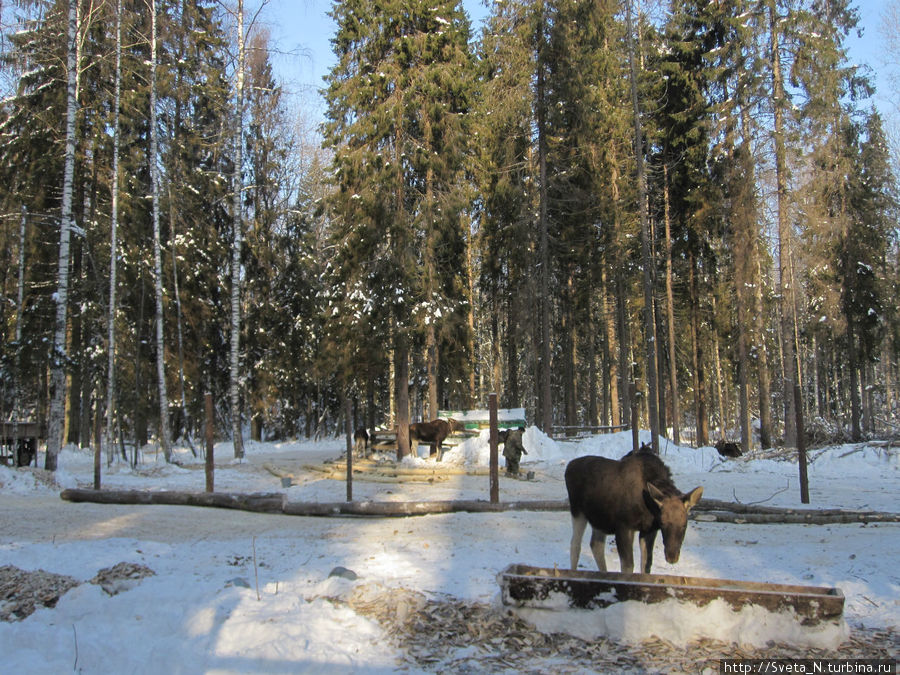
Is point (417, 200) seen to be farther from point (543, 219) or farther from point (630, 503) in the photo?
point (630, 503)

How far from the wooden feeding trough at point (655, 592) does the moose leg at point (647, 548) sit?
0.45m

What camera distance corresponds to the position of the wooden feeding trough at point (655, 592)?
200 inches

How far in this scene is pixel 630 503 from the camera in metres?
5.99

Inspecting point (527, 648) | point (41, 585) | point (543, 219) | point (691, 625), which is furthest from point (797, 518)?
point (543, 219)

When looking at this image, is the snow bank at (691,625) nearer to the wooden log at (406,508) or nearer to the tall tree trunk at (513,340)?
the wooden log at (406,508)

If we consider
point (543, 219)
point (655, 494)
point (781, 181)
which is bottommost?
point (655, 494)

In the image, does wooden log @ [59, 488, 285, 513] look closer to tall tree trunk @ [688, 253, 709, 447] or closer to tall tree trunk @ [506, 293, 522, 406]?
tall tree trunk @ [506, 293, 522, 406]

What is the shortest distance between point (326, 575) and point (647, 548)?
3.25m

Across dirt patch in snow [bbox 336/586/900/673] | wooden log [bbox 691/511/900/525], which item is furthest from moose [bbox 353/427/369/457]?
dirt patch in snow [bbox 336/586/900/673]

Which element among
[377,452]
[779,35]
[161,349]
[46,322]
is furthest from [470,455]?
[779,35]

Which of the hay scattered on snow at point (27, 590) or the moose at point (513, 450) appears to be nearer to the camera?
the hay scattered on snow at point (27, 590)

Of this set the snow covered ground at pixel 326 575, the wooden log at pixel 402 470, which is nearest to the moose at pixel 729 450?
the snow covered ground at pixel 326 575

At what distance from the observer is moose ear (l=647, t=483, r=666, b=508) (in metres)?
5.64

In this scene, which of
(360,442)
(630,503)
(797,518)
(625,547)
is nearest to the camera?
(630,503)
